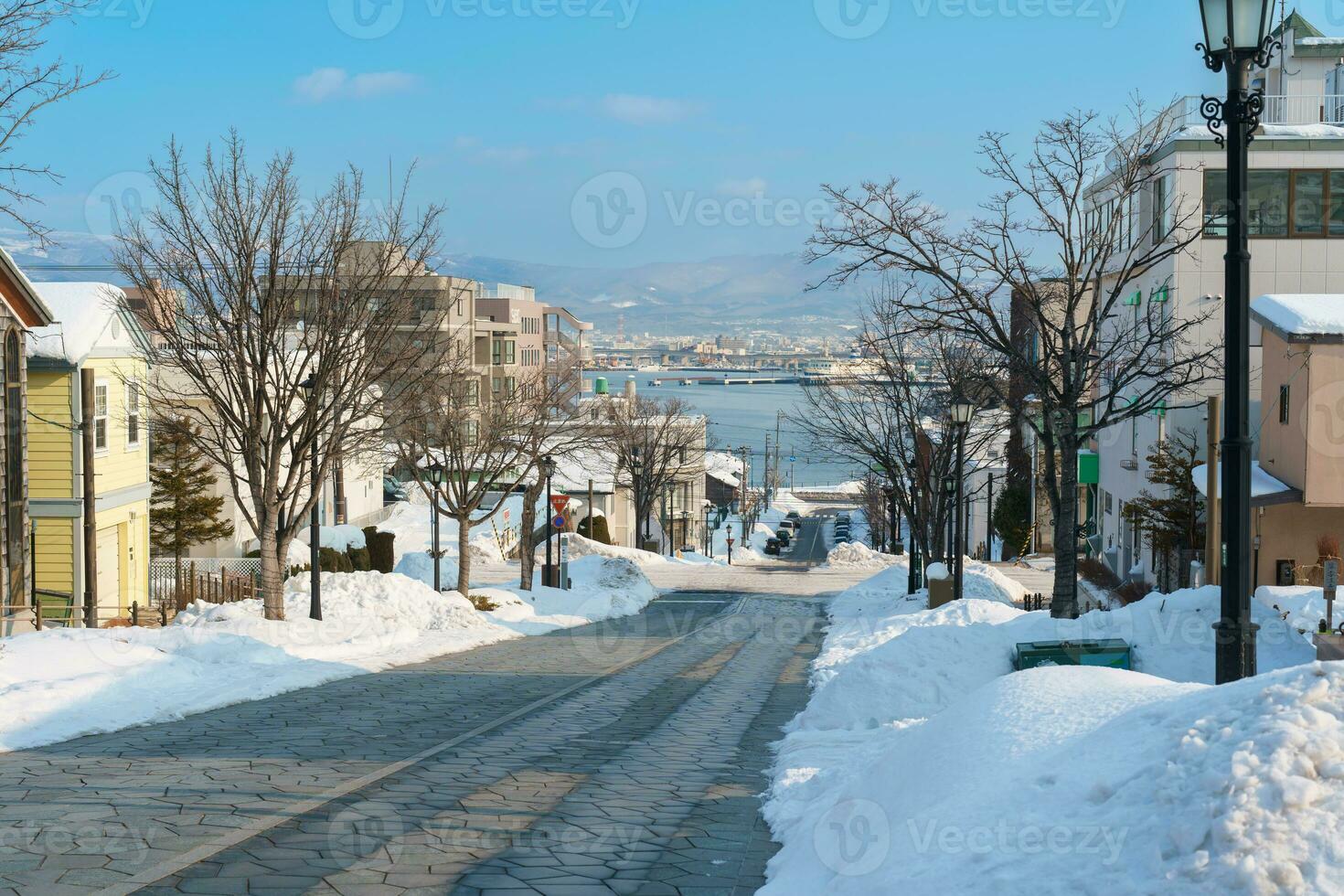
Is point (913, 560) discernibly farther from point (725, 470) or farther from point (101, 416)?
point (725, 470)

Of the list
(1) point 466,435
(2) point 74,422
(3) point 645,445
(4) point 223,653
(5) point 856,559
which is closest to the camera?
(4) point 223,653

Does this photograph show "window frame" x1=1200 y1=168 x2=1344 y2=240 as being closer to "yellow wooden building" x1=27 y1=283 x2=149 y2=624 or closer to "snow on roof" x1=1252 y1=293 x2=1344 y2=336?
"snow on roof" x1=1252 y1=293 x2=1344 y2=336

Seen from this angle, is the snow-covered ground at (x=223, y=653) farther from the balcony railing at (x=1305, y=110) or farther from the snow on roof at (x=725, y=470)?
the snow on roof at (x=725, y=470)

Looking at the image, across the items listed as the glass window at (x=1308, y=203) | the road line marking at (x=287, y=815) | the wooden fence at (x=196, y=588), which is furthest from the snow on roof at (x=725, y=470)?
the road line marking at (x=287, y=815)

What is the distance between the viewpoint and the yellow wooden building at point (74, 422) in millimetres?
25812

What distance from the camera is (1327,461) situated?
22156mm

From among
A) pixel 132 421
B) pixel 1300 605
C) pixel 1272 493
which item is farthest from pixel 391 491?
pixel 1300 605

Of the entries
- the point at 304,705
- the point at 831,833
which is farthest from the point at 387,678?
the point at 831,833

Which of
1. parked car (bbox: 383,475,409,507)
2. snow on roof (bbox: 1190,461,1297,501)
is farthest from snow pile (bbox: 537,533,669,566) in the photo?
snow on roof (bbox: 1190,461,1297,501)

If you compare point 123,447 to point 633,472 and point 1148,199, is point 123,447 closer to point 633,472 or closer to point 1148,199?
point 1148,199

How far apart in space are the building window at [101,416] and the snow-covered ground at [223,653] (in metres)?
5.91

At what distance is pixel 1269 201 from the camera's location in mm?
34188

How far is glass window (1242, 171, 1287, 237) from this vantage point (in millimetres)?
33688

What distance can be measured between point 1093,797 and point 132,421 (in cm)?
2725
